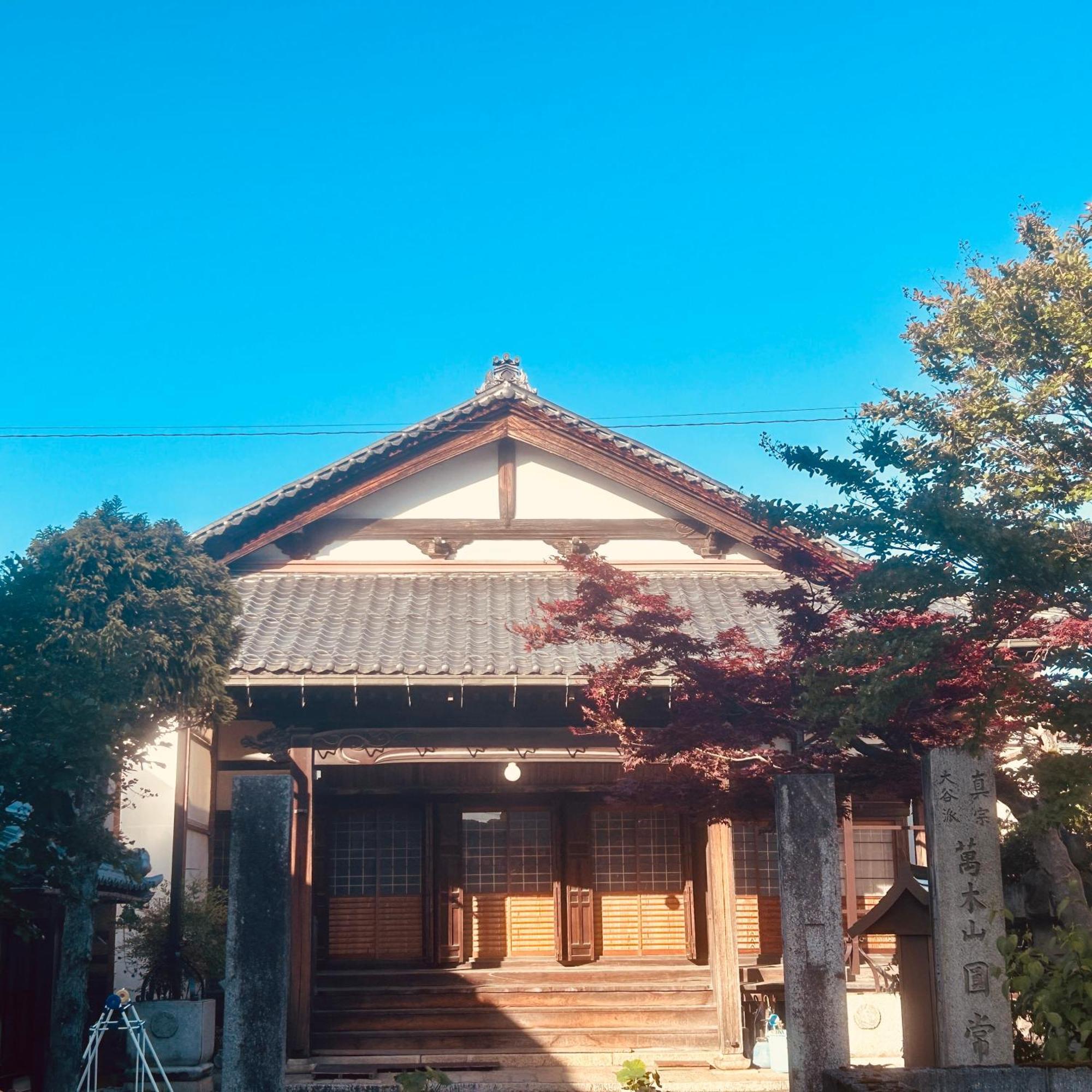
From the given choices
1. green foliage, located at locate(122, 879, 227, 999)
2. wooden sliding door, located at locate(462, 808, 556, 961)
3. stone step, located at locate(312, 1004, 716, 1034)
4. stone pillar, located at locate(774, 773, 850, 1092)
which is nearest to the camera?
stone pillar, located at locate(774, 773, 850, 1092)

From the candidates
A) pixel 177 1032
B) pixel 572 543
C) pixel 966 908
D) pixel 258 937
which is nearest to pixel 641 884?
pixel 572 543

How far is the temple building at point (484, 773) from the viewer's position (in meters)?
14.0

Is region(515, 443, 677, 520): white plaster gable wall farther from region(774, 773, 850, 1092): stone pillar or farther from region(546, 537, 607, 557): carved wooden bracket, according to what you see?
region(774, 773, 850, 1092): stone pillar

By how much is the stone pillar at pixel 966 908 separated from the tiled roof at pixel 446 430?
344 inches

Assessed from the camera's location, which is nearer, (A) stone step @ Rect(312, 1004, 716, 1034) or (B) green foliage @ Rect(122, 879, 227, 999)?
(B) green foliage @ Rect(122, 879, 227, 999)

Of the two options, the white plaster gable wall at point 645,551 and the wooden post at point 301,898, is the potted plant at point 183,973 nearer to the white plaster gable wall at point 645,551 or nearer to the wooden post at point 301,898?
the wooden post at point 301,898

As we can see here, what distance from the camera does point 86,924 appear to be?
10.1 meters

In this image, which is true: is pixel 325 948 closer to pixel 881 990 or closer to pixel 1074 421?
pixel 881 990

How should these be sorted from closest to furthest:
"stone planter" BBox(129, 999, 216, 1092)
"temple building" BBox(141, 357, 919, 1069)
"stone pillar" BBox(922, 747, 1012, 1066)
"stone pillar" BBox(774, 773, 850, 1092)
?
"stone pillar" BBox(922, 747, 1012, 1066) < "stone pillar" BBox(774, 773, 850, 1092) < "stone planter" BBox(129, 999, 216, 1092) < "temple building" BBox(141, 357, 919, 1069)

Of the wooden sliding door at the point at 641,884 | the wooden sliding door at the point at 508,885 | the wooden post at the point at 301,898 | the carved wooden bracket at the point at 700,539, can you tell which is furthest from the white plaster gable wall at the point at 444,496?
the wooden sliding door at the point at 641,884

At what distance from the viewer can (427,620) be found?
15484 millimetres

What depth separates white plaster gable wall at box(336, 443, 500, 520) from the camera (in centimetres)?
1752

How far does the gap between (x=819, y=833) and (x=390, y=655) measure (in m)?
6.55

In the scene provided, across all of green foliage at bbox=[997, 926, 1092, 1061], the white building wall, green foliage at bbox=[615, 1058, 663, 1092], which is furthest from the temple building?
green foliage at bbox=[997, 926, 1092, 1061]
